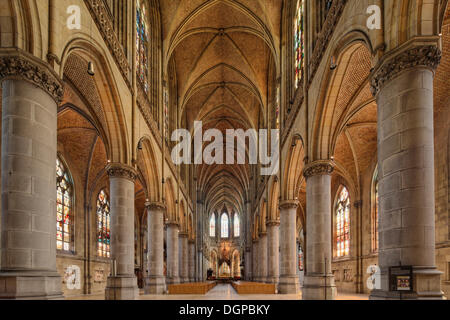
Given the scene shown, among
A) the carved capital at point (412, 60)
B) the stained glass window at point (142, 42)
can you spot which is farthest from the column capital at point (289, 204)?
the carved capital at point (412, 60)

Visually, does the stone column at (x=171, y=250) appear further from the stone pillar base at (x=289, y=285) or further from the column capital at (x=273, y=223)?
the stone pillar base at (x=289, y=285)

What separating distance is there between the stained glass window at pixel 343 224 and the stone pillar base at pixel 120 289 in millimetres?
15988

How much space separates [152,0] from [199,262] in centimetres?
3469

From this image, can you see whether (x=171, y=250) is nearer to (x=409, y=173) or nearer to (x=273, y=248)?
(x=273, y=248)

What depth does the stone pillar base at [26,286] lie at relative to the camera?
23.0ft

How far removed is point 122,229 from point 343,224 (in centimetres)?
1726

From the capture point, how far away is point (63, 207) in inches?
915

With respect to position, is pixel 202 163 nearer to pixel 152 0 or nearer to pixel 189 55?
pixel 189 55

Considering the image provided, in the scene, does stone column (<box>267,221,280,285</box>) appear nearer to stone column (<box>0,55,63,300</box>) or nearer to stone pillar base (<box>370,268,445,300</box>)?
stone pillar base (<box>370,268,445,300</box>)

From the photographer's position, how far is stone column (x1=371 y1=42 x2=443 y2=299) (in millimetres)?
7035

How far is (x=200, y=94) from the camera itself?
3547 cm

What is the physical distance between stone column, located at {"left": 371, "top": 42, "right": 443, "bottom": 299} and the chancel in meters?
0.03

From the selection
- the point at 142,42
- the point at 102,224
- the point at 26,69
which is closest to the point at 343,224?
the point at 102,224
